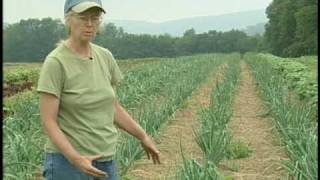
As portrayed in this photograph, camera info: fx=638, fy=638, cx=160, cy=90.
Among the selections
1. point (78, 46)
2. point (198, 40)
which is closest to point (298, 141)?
point (78, 46)

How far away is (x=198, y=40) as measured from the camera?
70.9 metres

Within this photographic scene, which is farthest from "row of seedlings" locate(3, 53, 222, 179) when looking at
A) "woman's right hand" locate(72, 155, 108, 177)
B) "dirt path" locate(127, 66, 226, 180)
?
"woman's right hand" locate(72, 155, 108, 177)

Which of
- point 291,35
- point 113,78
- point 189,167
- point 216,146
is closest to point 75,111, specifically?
point 113,78

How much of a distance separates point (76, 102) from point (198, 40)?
2715 inches

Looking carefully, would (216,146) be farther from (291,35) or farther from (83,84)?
(291,35)

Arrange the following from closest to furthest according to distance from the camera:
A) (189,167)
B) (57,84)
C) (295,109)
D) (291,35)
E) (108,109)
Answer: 1. (57,84)
2. (108,109)
3. (189,167)
4. (295,109)
5. (291,35)

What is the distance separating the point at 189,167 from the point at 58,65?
1291 millimetres

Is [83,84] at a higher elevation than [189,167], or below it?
higher

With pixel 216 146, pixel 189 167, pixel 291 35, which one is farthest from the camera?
pixel 291 35

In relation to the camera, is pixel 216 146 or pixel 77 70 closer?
pixel 77 70

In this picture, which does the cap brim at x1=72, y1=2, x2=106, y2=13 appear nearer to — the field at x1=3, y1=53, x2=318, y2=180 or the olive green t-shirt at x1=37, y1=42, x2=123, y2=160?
the olive green t-shirt at x1=37, y1=42, x2=123, y2=160

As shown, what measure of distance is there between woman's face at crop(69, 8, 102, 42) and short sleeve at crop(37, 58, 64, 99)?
14cm

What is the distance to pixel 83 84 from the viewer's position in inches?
93.7

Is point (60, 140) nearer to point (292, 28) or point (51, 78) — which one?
point (51, 78)
